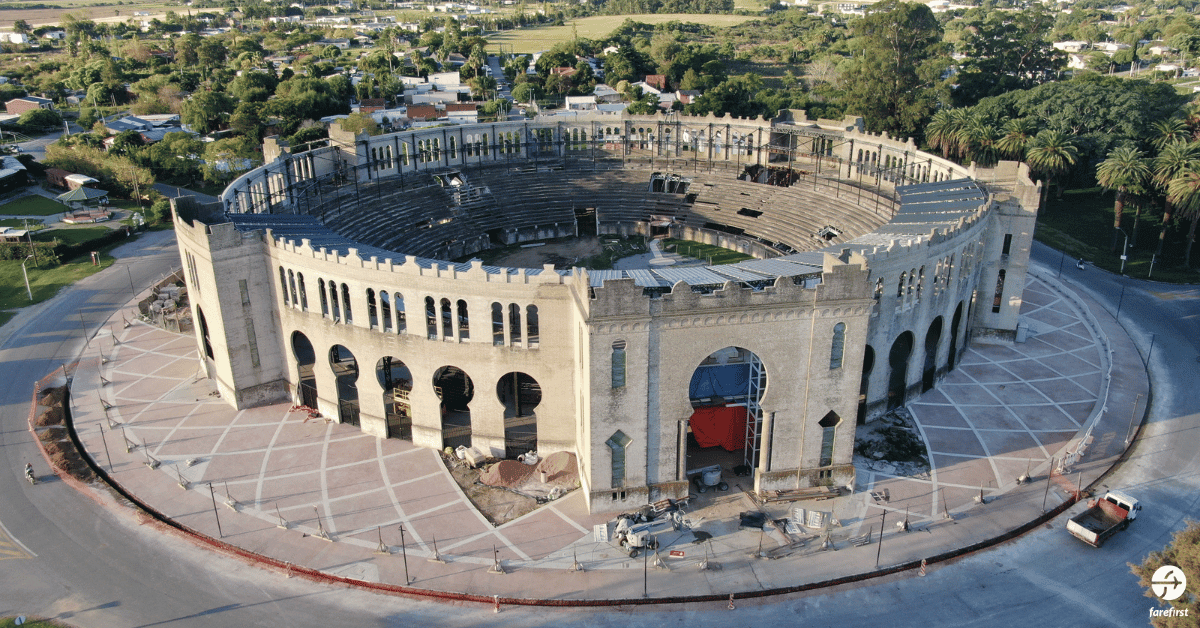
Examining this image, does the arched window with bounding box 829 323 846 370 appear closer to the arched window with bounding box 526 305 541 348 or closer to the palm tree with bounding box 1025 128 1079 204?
the arched window with bounding box 526 305 541 348

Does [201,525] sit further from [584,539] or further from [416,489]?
[584,539]

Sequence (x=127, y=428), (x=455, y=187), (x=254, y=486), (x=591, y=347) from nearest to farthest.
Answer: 1. (x=591, y=347)
2. (x=254, y=486)
3. (x=127, y=428)
4. (x=455, y=187)

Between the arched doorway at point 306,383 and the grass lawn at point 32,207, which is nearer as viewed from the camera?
the arched doorway at point 306,383

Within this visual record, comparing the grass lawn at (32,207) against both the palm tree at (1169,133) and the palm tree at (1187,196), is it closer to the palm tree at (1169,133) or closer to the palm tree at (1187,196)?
the palm tree at (1187,196)

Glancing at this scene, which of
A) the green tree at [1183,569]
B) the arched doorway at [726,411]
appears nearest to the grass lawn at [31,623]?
the arched doorway at [726,411]

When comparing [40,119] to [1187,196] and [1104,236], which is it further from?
[1187,196]

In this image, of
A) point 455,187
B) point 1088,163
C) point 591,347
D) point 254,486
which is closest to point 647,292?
point 591,347

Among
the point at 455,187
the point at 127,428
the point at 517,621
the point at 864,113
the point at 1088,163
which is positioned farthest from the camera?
the point at 864,113
